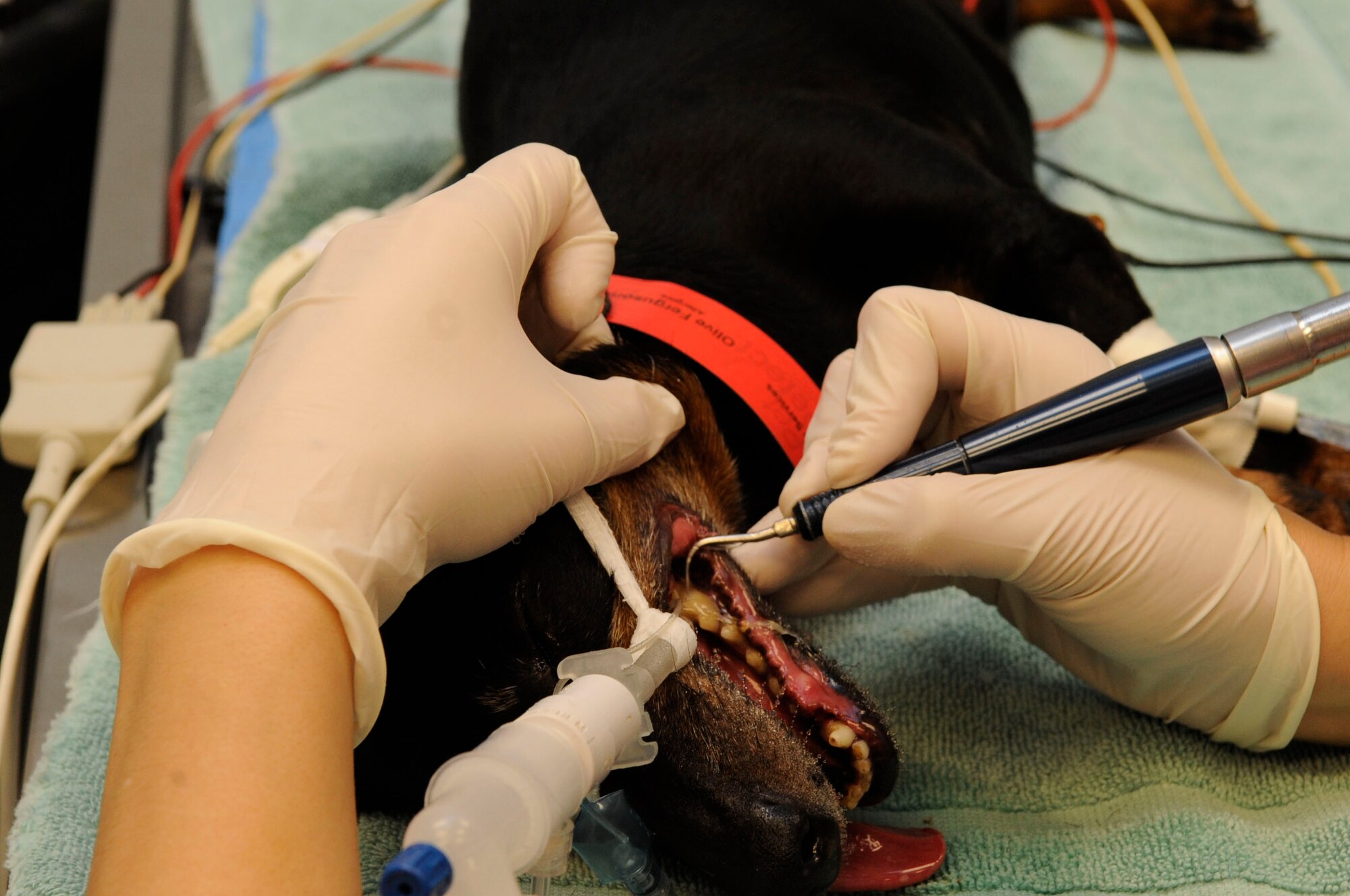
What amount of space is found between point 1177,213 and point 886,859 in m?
1.37

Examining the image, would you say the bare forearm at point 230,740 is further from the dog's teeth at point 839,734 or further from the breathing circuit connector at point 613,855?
the dog's teeth at point 839,734

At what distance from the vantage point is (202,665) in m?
0.73

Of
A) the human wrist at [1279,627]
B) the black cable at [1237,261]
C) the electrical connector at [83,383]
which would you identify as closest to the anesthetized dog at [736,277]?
the black cable at [1237,261]

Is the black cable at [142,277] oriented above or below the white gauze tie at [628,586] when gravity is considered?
below

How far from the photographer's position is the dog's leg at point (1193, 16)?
7.42 ft

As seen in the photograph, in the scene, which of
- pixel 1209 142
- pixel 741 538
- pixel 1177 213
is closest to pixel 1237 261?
pixel 1177 213

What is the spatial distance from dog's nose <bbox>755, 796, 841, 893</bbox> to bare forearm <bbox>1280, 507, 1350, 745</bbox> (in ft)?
1.69

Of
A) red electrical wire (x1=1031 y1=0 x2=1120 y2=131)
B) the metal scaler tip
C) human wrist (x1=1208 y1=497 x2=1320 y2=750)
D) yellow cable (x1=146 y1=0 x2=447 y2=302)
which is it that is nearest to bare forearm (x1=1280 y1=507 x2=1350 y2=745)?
human wrist (x1=1208 y1=497 x2=1320 y2=750)

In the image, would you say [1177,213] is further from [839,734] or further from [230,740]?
[230,740]

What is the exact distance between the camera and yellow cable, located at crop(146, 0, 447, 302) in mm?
1926

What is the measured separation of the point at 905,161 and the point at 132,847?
4.07ft

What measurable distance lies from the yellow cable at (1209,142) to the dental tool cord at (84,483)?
1.56m

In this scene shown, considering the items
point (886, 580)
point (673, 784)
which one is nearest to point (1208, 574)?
point (886, 580)

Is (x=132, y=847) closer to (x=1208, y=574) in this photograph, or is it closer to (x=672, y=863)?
(x=672, y=863)
